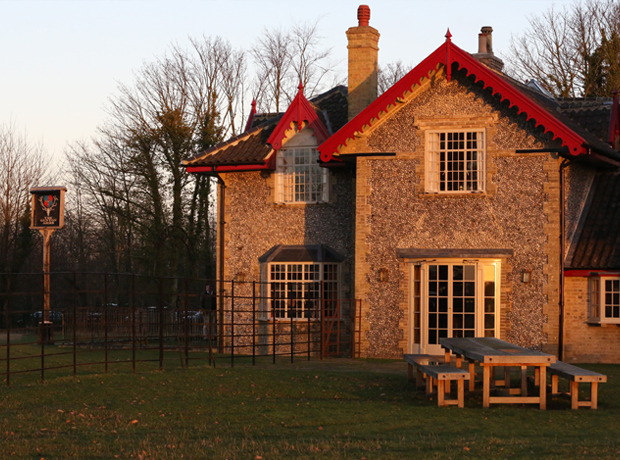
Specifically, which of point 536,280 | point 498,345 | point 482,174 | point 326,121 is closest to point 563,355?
point 536,280

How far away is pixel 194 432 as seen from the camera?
969 cm

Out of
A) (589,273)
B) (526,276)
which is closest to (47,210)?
(526,276)

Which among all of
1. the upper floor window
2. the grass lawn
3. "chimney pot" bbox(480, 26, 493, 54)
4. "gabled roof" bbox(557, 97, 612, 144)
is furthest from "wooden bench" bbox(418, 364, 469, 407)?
"chimney pot" bbox(480, 26, 493, 54)

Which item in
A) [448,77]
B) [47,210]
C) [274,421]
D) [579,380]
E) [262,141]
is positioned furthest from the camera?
[47,210]

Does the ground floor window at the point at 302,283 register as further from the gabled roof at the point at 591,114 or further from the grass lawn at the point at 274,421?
the gabled roof at the point at 591,114

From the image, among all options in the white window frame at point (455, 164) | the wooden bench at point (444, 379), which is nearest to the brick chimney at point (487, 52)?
the white window frame at point (455, 164)

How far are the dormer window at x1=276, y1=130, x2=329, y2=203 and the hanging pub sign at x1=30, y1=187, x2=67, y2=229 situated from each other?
6964 mm

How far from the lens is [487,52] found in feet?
84.6

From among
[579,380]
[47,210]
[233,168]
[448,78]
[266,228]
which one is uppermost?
[448,78]

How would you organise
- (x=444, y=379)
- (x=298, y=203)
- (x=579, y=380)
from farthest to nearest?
(x=298, y=203) → (x=444, y=379) → (x=579, y=380)

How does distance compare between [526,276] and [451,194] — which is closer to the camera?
[526,276]

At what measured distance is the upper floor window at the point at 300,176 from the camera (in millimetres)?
21938

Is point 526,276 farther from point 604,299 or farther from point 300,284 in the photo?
point 300,284

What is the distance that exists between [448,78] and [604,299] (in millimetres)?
6291
